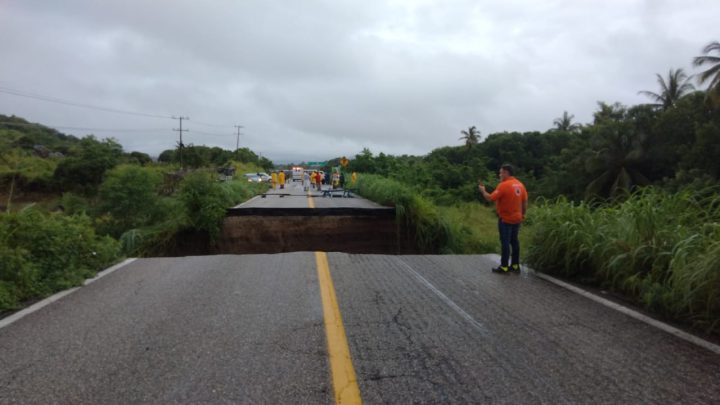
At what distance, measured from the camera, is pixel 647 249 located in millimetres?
6234

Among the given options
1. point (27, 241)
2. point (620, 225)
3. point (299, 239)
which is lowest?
point (299, 239)

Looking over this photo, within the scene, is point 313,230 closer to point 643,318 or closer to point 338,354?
point 643,318

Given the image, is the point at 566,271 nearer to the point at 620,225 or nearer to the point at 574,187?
the point at 620,225

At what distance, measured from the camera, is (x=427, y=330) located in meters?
4.77

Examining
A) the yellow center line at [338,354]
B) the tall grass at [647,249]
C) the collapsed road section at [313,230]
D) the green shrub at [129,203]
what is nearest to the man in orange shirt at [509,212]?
the tall grass at [647,249]

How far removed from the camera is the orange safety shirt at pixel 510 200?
7746 mm

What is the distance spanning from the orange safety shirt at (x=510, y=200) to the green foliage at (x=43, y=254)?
21.6 ft

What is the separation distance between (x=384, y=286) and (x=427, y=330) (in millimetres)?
2067

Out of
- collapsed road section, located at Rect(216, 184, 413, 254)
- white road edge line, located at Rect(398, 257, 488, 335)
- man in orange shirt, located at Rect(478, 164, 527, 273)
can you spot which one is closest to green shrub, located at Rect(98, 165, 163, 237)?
collapsed road section, located at Rect(216, 184, 413, 254)

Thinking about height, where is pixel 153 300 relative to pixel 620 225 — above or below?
below

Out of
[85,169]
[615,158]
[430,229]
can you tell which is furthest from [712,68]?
[85,169]

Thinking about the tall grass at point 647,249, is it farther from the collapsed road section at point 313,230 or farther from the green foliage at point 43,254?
the collapsed road section at point 313,230

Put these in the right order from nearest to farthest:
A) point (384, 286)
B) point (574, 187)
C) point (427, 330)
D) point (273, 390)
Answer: point (273, 390)
point (427, 330)
point (384, 286)
point (574, 187)

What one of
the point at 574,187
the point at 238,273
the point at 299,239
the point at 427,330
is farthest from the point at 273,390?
the point at 574,187
